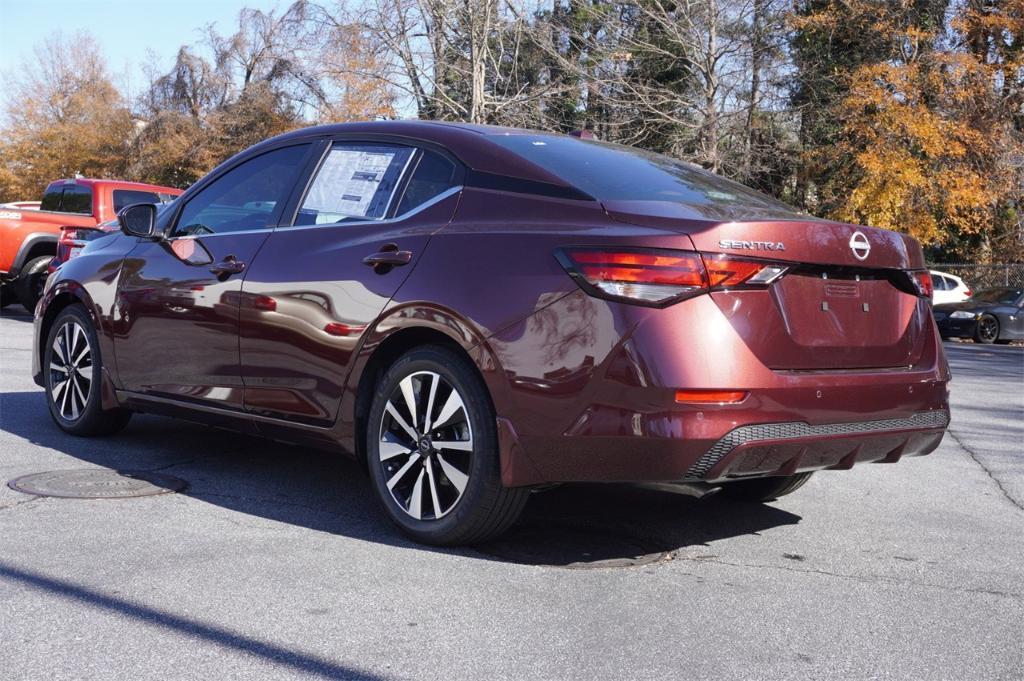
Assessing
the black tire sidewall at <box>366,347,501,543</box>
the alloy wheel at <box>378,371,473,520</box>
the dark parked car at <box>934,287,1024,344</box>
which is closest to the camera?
the black tire sidewall at <box>366,347,501,543</box>

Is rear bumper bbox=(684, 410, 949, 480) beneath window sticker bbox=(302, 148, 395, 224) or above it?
beneath

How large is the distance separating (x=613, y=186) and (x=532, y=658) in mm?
1916

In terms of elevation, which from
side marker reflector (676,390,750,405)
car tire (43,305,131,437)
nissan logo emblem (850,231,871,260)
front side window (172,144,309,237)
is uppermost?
front side window (172,144,309,237)

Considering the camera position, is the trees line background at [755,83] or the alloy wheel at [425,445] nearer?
the alloy wheel at [425,445]

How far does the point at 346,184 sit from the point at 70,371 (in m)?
2.48

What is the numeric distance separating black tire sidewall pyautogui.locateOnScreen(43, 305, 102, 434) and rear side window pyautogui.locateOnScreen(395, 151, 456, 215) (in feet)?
8.21

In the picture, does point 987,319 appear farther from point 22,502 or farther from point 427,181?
point 22,502

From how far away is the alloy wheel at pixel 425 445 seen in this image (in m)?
4.39

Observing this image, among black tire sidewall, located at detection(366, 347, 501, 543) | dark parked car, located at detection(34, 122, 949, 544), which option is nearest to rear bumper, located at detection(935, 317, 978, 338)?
dark parked car, located at detection(34, 122, 949, 544)

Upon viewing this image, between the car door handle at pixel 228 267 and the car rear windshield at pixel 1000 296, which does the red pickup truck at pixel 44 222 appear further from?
the car rear windshield at pixel 1000 296

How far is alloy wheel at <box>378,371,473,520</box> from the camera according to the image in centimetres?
439

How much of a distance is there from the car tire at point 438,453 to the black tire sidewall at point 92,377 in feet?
7.93

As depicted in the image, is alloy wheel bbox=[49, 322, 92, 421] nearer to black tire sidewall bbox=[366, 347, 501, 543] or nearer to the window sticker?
the window sticker

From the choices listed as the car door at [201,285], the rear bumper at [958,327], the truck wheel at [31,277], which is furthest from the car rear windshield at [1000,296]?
the car door at [201,285]
